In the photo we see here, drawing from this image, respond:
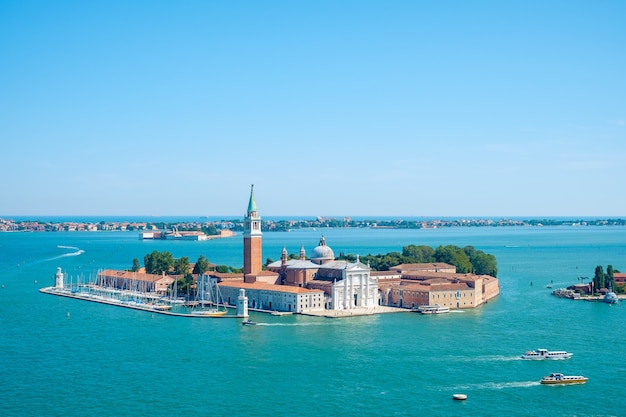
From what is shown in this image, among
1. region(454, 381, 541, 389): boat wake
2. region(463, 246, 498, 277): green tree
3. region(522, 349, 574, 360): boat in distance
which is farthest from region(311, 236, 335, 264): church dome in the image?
region(454, 381, 541, 389): boat wake

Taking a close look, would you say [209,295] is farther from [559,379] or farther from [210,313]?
[559,379]

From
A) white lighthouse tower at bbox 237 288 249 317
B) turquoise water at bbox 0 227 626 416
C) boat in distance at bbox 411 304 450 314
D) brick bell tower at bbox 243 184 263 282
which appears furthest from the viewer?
brick bell tower at bbox 243 184 263 282

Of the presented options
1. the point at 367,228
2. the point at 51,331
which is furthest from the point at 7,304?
the point at 367,228

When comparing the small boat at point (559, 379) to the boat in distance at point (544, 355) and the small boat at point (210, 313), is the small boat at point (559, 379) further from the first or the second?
the small boat at point (210, 313)

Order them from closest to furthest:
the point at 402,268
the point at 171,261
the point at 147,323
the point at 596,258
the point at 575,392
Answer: the point at 575,392, the point at 147,323, the point at 402,268, the point at 171,261, the point at 596,258

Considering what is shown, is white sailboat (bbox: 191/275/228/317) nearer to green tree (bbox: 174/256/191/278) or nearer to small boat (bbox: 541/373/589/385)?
green tree (bbox: 174/256/191/278)

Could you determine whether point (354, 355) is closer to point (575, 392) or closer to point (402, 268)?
point (575, 392)

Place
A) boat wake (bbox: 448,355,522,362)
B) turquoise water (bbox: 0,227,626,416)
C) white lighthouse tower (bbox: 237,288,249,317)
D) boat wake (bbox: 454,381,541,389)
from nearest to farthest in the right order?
turquoise water (bbox: 0,227,626,416) → boat wake (bbox: 454,381,541,389) → boat wake (bbox: 448,355,522,362) → white lighthouse tower (bbox: 237,288,249,317)
